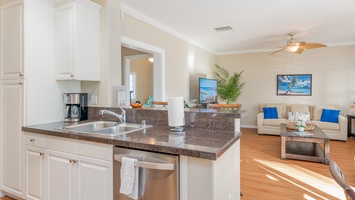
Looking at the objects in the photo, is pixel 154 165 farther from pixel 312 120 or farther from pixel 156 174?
pixel 312 120

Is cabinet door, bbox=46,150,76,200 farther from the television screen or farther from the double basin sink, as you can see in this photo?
the television screen

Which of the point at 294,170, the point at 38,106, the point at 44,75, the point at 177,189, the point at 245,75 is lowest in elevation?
the point at 294,170

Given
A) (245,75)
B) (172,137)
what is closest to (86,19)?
(172,137)

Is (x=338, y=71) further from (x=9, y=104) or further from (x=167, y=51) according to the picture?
(x=9, y=104)

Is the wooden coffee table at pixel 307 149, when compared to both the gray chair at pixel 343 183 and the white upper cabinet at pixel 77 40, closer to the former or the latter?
the gray chair at pixel 343 183

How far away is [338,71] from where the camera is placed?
240 inches

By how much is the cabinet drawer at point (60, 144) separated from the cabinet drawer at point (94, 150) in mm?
86

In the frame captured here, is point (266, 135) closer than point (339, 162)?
No

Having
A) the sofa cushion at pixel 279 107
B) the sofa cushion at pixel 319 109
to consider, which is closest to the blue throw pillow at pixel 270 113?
the sofa cushion at pixel 279 107

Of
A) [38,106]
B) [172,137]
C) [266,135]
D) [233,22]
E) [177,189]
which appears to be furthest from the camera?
[266,135]

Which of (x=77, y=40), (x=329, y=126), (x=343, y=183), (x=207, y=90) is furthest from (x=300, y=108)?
(x=77, y=40)

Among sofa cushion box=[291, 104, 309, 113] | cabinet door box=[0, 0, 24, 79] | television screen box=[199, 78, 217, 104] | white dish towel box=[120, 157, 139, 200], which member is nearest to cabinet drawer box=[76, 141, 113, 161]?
white dish towel box=[120, 157, 139, 200]

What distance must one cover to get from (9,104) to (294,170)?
160 inches

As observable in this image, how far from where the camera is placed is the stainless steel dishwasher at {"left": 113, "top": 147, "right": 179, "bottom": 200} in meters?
1.46
